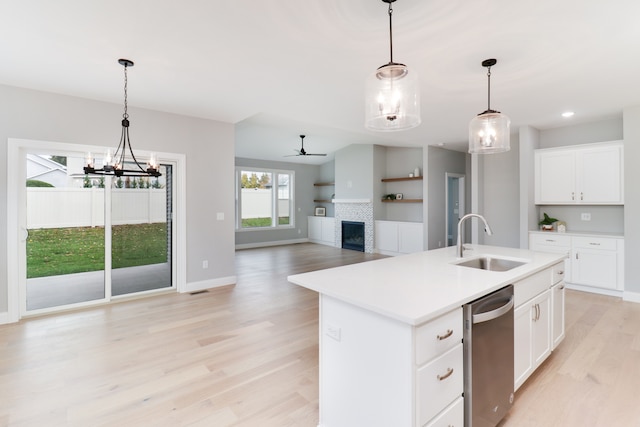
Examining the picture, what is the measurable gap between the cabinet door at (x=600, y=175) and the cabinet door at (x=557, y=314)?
9.29 ft

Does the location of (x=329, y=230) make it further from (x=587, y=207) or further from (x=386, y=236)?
(x=587, y=207)

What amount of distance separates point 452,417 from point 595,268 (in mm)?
4375

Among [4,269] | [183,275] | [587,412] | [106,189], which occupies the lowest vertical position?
[587,412]

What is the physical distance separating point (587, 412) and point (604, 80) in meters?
3.18

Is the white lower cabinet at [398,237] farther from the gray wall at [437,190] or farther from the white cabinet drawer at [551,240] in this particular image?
the white cabinet drawer at [551,240]

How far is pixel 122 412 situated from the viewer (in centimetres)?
196

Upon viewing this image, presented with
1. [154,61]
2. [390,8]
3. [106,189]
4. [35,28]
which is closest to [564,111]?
[390,8]

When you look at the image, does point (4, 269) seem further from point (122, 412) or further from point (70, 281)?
point (122, 412)

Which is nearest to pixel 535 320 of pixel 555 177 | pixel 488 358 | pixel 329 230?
pixel 488 358

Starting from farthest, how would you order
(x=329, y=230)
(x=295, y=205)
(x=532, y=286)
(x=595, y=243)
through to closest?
(x=295, y=205) → (x=329, y=230) → (x=595, y=243) → (x=532, y=286)

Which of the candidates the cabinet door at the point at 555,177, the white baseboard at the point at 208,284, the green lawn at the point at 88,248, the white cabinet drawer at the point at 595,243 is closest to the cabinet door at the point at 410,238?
the cabinet door at the point at 555,177

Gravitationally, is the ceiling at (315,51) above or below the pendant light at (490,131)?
above

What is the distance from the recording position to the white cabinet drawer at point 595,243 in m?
4.29

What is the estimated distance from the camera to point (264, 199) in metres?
9.34
